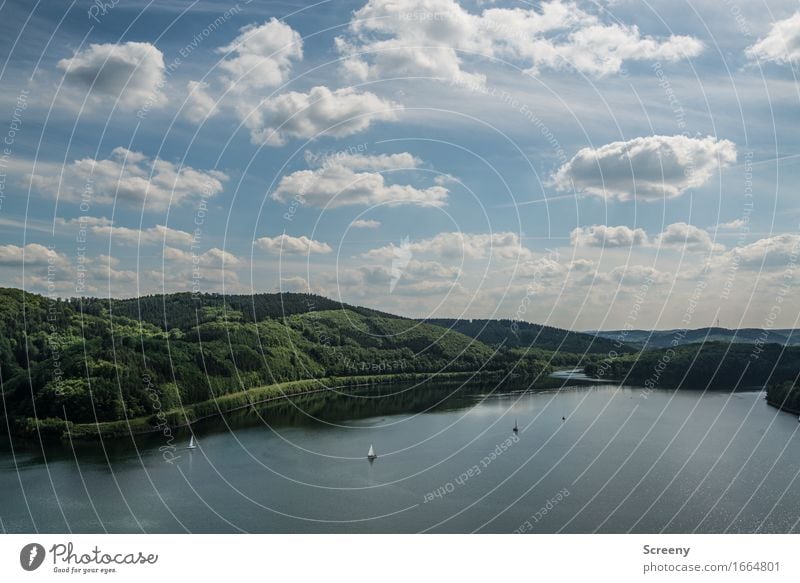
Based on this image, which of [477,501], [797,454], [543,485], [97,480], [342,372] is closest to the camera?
[477,501]

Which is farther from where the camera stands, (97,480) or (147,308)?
(147,308)

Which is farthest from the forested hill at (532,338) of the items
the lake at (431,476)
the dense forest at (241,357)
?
the lake at (431,476)

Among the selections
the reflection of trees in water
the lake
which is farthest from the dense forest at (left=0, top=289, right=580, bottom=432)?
→ the lake

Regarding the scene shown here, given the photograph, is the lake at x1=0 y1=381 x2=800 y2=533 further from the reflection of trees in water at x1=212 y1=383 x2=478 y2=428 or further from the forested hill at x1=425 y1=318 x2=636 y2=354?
the forested hill at x1=425 y1=318 x2=636 y2=354

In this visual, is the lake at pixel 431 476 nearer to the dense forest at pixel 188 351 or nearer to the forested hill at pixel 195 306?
the dense forest at pixel 188 351

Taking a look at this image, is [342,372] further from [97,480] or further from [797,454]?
[797,454]

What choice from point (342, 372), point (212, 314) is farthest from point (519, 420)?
point (212, 314)
